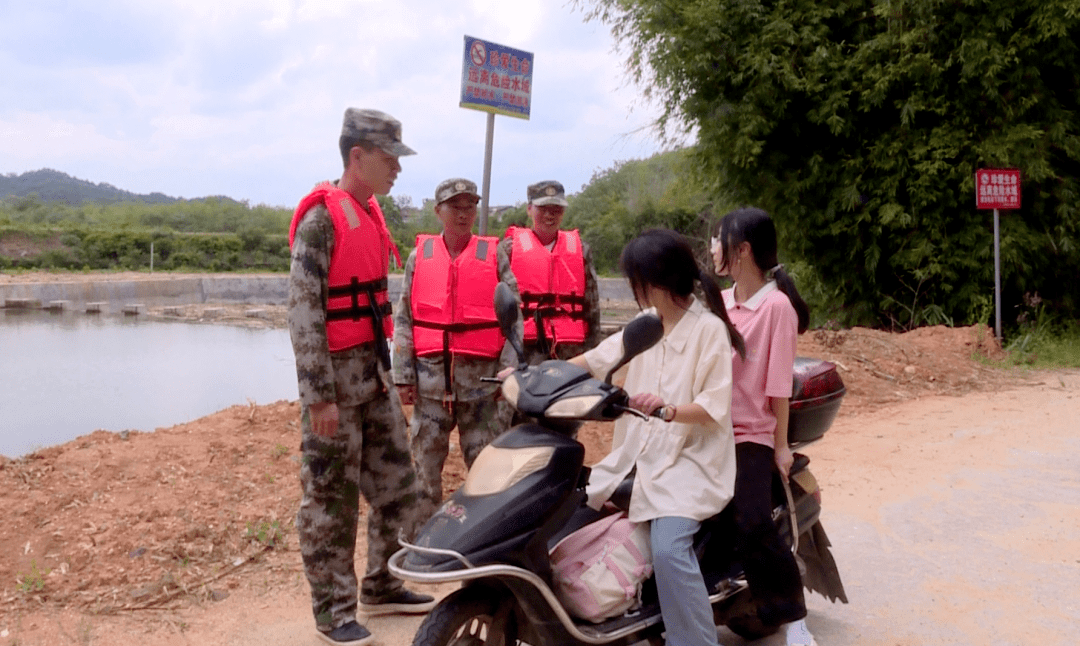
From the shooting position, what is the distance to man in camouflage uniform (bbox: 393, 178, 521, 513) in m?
4.53

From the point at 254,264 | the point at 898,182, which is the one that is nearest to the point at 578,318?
the point at 898,182

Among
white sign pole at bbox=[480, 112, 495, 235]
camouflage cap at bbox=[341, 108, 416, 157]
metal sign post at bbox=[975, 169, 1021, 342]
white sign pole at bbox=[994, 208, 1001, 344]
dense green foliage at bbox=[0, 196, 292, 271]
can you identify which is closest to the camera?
camouflage cap at bbox=[341, 108, 416, 157]

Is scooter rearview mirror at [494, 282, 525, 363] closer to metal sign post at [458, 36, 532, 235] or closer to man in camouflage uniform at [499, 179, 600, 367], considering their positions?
man in camouflage uniform at [499, 179, 600, 367]

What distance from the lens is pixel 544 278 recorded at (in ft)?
17.6

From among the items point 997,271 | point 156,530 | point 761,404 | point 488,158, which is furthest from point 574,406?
point 997,271

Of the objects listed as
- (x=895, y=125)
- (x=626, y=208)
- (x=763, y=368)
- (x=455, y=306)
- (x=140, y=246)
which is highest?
(x=626, y=208)

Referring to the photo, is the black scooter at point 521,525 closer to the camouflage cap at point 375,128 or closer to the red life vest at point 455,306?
the camouflage cap at point 375,128

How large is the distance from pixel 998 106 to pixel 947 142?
906mm

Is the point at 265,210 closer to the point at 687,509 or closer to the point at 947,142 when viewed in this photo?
the point at 947,142

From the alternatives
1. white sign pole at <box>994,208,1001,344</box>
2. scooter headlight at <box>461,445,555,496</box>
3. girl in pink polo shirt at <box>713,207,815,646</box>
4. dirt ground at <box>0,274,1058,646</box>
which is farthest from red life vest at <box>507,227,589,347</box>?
white sign pole at <box>994,208,1001,344</box>

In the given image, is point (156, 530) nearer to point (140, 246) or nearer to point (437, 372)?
point (437, 372)

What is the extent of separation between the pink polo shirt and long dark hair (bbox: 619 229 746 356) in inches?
12.8

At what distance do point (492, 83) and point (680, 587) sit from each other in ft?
15.3

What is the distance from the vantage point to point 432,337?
4547mm
